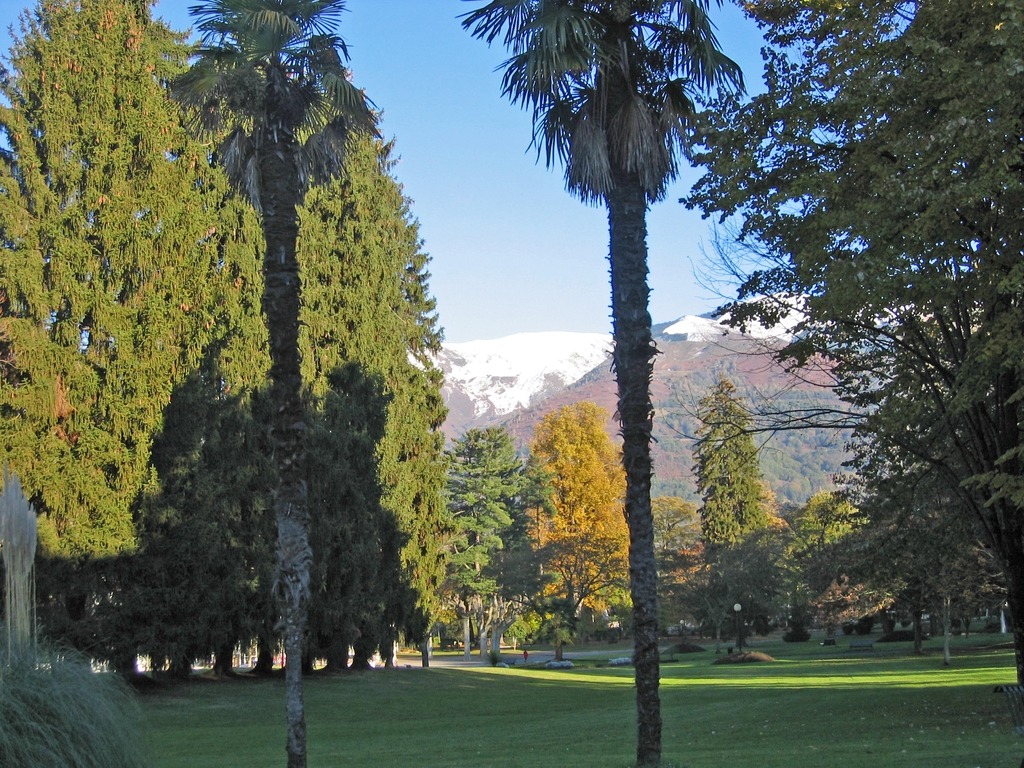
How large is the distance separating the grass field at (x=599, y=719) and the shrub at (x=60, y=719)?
1014mm

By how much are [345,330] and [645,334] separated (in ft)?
78.1

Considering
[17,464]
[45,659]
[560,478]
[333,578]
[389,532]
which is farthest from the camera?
[560,478]

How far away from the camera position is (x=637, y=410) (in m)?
11.4

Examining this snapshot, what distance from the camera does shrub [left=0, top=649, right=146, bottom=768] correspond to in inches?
315

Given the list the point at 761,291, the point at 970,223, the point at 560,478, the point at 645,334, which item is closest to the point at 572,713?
the point at 761,291

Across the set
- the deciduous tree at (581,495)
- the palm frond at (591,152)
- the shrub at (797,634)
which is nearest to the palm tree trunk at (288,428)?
the palm frond at (591,152)

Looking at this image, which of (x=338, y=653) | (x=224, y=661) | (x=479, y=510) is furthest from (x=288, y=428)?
(x=479, y=510)

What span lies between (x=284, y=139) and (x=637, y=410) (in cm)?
579

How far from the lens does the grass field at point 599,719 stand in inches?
531

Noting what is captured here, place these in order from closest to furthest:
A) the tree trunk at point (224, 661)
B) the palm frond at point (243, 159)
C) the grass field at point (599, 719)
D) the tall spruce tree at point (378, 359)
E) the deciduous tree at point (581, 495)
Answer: the palm frond at point (243, 159), the grass field at point (599, 719), the tree trunk at point (224, 661), the tall spruce tree at point (378, 359), the deciduous tree at point (581, 495)

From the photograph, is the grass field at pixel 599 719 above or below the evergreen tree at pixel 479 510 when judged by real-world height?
below

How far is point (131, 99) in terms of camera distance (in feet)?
84.7

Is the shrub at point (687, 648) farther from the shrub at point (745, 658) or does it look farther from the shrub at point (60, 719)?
the shrub at point (60, 719)

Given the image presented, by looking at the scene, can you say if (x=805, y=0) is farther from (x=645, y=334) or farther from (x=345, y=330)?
(x=345, y=330)
